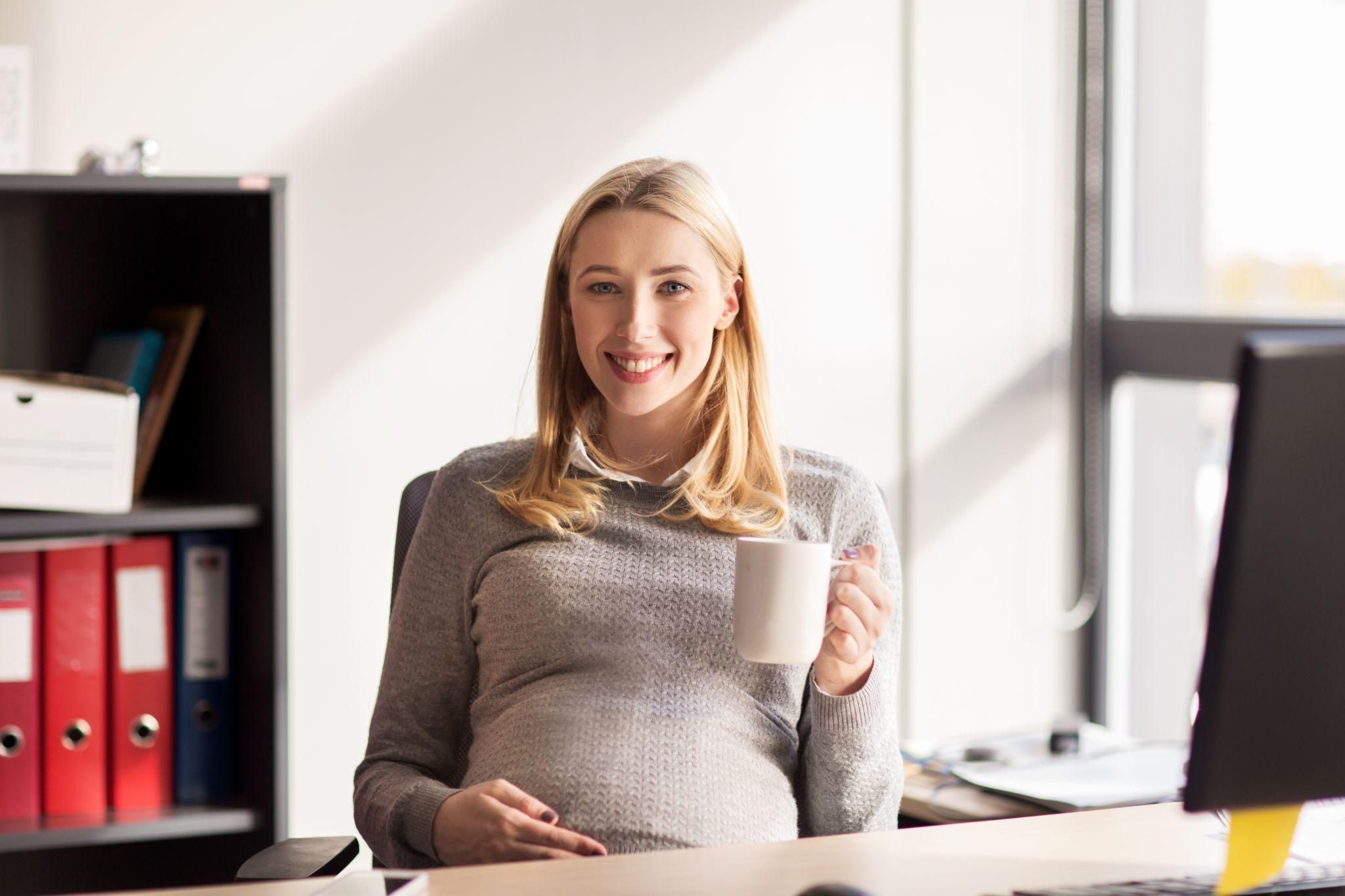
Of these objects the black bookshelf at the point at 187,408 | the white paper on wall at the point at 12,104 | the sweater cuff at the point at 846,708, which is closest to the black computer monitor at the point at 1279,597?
the sweater cuff at the point at 846,708

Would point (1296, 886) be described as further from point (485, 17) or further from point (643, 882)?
point (485, 17)

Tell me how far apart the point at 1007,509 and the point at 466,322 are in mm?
1167

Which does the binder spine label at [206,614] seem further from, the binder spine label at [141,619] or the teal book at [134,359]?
the teal book at [134,359]

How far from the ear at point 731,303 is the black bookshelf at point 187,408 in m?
0.63

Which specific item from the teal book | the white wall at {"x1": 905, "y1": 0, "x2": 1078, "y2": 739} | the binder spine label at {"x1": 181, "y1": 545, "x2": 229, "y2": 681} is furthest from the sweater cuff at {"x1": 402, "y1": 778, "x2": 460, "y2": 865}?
the white wall at {"x1": 905, "y1": 0, "x2": 1078, "y2": 739}

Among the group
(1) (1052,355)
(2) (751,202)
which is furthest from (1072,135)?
(2) (751,202)

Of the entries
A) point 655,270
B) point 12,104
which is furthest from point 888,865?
point 12,104

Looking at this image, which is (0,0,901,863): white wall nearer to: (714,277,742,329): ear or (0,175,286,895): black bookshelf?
(0,175,286,895): black bookshelf

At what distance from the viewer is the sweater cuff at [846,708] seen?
1521 millimetres

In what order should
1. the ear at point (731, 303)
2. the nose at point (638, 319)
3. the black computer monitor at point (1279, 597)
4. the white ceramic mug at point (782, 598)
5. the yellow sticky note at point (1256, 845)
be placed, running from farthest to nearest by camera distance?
the ear at point (731, 303) < the nose at point (638, 319) < the white ceramic mug at point (782, 598) < the yellow sticky note at point (1256, 845) < the black computer monitor at point (1279, 597)

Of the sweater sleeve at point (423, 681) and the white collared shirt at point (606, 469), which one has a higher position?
the white collared shirt at point (606, 469)

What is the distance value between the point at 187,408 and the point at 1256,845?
5.61 feet

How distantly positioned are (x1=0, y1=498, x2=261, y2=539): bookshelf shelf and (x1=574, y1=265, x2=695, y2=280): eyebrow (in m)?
0.68

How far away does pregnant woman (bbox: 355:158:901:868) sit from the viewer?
1486 millimetres
